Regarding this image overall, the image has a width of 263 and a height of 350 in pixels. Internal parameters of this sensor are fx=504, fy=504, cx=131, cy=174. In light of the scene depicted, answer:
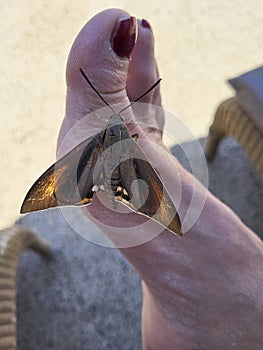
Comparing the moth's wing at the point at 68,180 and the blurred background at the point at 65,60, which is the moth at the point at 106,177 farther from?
the blurred background at the point at 65,60

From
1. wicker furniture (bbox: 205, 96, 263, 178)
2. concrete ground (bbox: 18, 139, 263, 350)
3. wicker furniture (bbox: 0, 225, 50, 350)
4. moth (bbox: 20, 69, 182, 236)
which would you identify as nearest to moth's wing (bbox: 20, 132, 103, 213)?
moth (bbox: 20, 69, 182, 236)

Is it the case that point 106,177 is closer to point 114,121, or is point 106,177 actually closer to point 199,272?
point 114,121

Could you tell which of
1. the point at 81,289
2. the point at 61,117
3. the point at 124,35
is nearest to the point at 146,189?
the point at 124,35

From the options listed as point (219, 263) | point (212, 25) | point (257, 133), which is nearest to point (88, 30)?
point (219, 263)

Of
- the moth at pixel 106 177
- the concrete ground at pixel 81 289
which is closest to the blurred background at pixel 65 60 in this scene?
the concrete ground at pixel 81 289

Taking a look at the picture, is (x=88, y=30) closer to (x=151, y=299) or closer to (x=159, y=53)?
(x=151, y=299)

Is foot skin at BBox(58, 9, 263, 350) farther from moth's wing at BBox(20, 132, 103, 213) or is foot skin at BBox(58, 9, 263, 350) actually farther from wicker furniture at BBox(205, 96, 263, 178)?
wicker furniture at BBox(205, 96, 263, 178)
